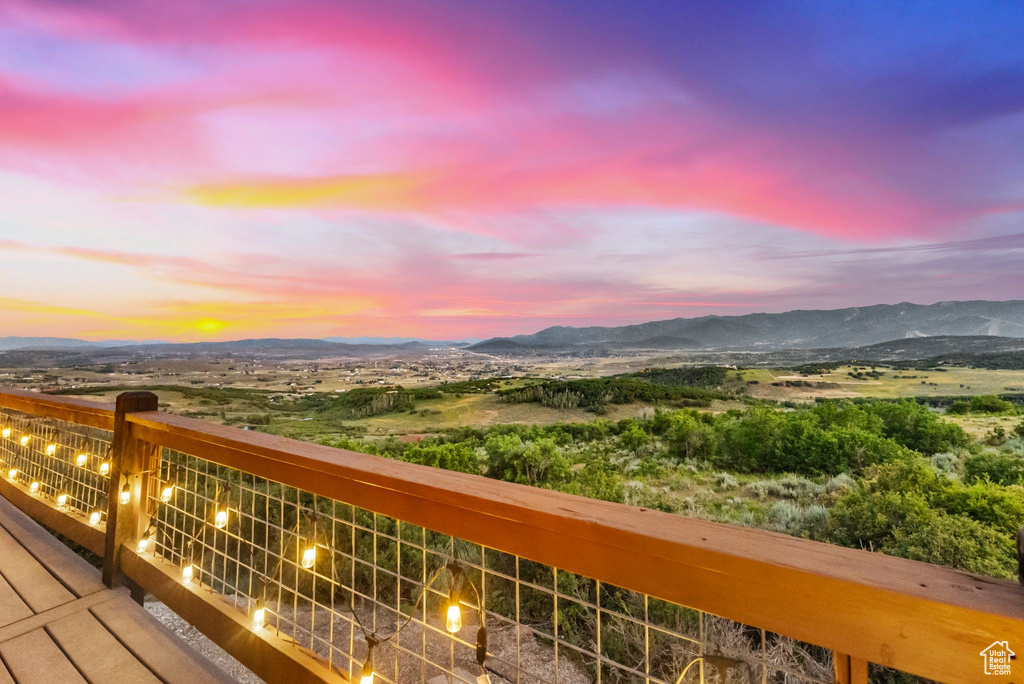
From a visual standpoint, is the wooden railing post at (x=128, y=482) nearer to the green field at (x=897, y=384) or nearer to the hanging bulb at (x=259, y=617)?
the hanging bulb at (x=259, y=617)

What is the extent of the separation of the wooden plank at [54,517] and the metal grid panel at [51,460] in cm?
6

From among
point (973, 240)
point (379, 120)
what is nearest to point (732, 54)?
point (379, 120)

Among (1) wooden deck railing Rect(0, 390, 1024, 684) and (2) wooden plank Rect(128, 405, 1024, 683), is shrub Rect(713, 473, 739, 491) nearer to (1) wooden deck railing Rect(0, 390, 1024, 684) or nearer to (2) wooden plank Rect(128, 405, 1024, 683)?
(1) wooden deck railing Rect(0, 390, 1024, 684)

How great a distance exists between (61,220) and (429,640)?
1320 centimetres

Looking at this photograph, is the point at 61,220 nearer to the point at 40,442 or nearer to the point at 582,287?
the point at 40,442

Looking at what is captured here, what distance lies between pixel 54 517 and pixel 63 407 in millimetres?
784

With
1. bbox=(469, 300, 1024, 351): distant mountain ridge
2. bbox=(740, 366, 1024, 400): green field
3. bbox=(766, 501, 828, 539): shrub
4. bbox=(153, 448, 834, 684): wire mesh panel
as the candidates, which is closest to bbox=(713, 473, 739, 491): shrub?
bbox=(766, 501, 828, 539): shrub

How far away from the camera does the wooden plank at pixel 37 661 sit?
68.5 inches

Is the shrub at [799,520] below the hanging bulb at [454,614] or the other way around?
below

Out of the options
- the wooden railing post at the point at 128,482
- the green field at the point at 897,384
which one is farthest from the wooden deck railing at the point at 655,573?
the green field at the point at 897,384

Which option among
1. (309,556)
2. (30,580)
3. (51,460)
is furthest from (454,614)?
(51,460)

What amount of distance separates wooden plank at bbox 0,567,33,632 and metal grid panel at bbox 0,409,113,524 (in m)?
0.46

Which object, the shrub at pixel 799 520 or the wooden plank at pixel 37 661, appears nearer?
the wooden plank at pixel 37 661

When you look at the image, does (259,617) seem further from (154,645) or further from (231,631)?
(154,645)
